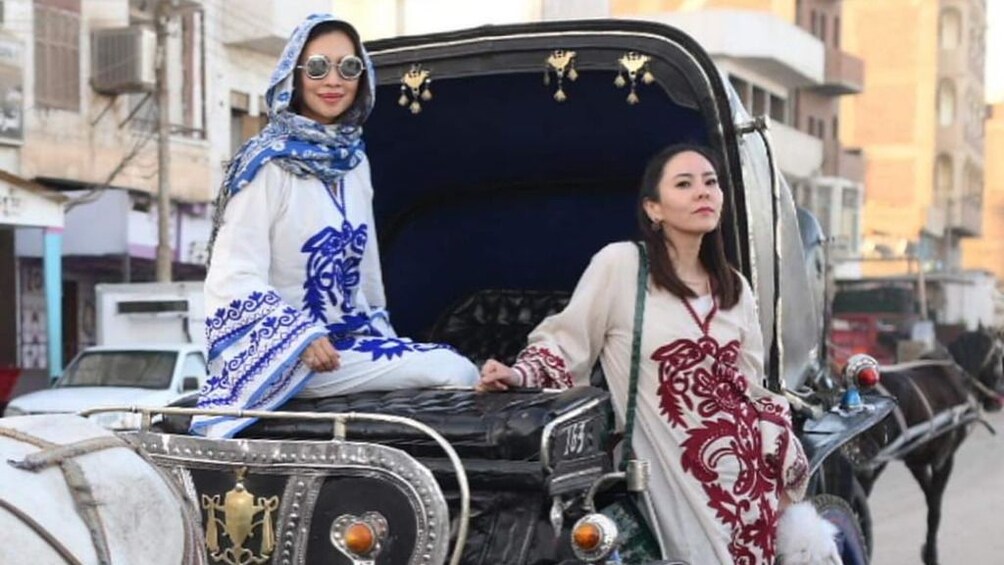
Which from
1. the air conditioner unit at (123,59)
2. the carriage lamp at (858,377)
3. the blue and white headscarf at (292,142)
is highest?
the air conditioner unit at (123,59)

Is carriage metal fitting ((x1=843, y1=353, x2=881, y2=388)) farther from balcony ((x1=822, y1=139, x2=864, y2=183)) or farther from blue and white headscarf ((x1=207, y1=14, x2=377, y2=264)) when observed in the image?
balcony ((x1=822, y1=139, x2=864, y2=183))

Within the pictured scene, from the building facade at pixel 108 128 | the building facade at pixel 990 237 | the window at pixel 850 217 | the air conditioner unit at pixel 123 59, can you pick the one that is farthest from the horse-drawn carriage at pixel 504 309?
the building facade at pixel 990 237

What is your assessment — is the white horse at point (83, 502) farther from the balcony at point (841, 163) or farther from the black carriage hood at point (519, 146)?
the balcony at point (841, 163)

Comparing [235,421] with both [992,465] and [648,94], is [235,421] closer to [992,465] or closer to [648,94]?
[648,94]

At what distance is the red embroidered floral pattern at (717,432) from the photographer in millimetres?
3857

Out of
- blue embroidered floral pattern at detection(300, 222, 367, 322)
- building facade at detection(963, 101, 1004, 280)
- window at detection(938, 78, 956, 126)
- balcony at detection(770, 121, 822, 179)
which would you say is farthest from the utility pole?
building facade at detection(963, 101, 1004, 280)

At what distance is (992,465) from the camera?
1399 cm

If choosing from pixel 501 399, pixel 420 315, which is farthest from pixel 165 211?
pixel 501 399

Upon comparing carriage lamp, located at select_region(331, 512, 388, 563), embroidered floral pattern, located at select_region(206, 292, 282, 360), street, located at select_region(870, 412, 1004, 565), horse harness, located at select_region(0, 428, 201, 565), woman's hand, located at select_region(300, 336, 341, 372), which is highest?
embroidered floral pattern, located at select_region(206, 292, 282, 360)

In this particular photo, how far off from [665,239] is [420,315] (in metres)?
2.26

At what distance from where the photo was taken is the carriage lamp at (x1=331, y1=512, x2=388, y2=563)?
3271mm

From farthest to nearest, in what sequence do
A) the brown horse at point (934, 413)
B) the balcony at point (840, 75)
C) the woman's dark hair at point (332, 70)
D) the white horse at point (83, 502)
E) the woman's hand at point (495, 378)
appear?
1. the balcony at point (840, 75)
2. the brown horse at point (934, 413)
3. the woman's dark hair at point (332, 70)
4. the woman's hand at point (495, 378)
5. the white horse at point (83, 502)

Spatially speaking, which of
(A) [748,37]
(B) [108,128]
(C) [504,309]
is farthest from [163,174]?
(A) [748,37]

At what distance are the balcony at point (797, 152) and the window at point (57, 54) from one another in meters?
21.0
